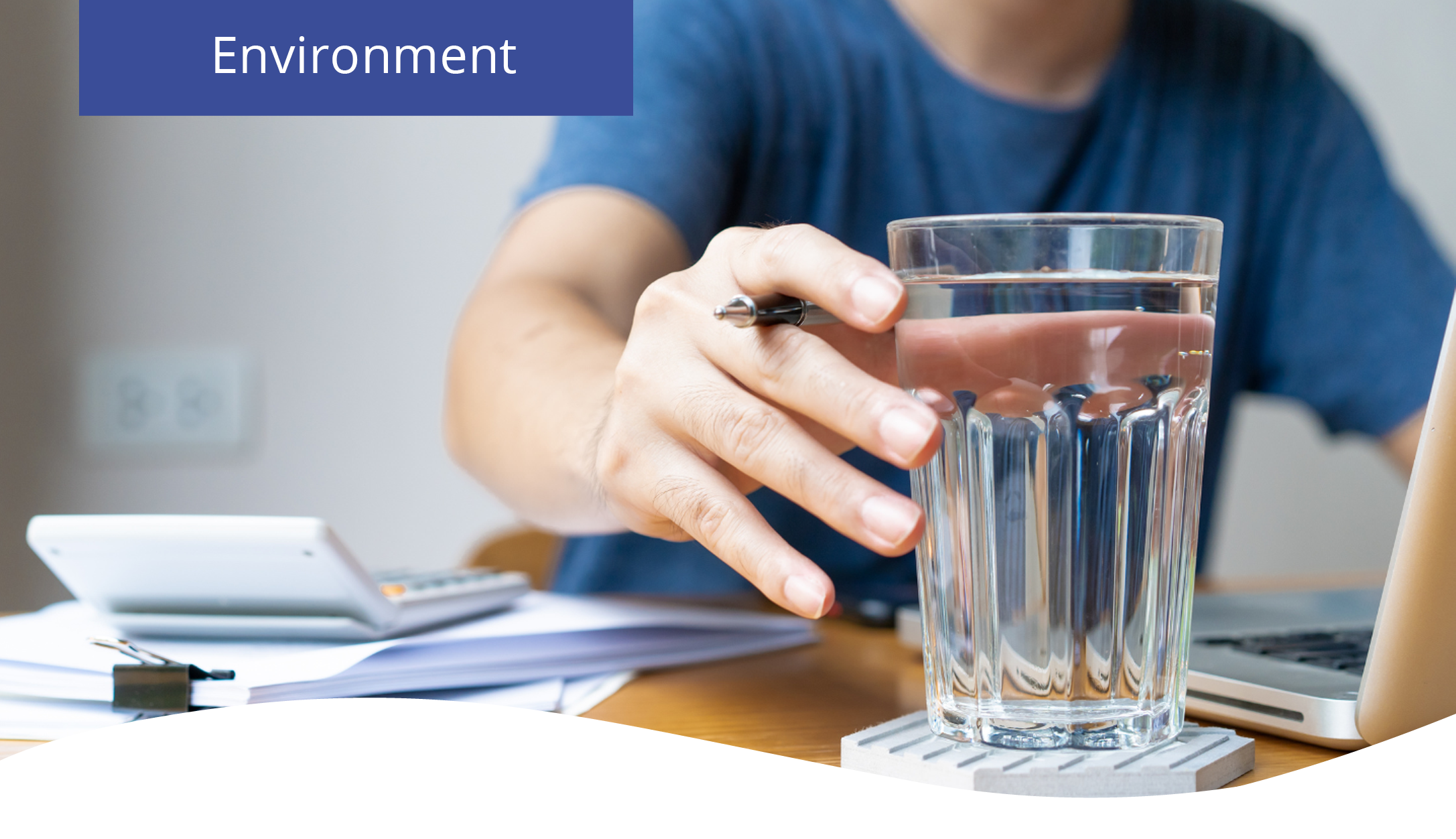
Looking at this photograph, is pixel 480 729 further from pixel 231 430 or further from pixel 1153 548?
pixel 231 430

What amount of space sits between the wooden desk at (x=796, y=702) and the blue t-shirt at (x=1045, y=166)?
0.35m

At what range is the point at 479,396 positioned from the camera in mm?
666

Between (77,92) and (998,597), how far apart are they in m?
1.40

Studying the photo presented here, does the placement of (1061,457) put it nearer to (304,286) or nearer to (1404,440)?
(1404,440)

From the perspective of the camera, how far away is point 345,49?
1169 millimetres

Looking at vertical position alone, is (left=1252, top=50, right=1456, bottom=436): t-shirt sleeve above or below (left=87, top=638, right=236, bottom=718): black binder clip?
above

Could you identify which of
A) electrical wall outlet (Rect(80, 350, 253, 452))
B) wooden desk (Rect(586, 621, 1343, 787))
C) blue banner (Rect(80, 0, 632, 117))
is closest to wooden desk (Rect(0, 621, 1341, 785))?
wooden desk (Rect(586, 621, 1343, 787))

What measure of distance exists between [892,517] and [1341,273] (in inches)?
38.8

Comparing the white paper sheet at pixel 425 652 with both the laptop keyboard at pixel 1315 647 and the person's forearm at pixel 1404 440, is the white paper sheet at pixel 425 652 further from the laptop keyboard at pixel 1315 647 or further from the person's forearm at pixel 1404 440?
the person's forearm at pixel 1404 440

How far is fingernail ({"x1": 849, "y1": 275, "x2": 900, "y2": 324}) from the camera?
311 millimetres

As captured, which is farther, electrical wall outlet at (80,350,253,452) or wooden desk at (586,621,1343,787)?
electrical wall outlet at (80,350,253,452)

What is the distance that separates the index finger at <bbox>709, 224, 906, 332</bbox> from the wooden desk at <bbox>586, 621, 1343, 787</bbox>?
147 millimetres

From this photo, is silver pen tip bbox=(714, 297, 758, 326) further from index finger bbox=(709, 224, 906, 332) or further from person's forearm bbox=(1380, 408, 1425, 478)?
person's forearm bbox=(1380, 408, 1425, 478)

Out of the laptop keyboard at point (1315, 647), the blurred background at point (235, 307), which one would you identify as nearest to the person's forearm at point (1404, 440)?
the laptop keyboard at point (1315, 647)
